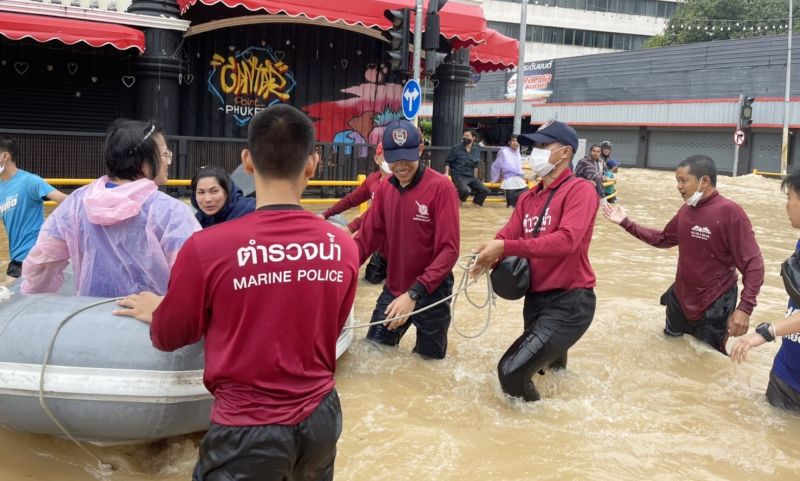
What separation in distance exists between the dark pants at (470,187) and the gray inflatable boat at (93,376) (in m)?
11.8

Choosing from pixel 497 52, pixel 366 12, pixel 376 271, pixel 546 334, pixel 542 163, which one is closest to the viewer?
pixel 546 334

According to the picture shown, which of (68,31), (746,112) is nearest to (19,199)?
(68,31)

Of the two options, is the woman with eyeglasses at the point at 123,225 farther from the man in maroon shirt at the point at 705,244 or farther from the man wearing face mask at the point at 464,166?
the man wearing face mask at the point at 464,166

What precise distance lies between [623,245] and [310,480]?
10276mm

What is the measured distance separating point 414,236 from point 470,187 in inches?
399

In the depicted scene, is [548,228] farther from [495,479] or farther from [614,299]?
[614,299]

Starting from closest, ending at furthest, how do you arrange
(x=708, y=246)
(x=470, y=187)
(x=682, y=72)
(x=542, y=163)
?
(x=542, y=163), (x=708, y=246), (x=470, y=187), (x=682, y=72)

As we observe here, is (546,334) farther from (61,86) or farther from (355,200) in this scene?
(61,86)

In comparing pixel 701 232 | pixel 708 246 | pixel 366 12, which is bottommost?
pixel 708 246

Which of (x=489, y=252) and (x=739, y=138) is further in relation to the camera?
(x=739, y=138)

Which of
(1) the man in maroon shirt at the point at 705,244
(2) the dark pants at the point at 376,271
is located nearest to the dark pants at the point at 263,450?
(1) the man in maroon shirt at the point at 705,244

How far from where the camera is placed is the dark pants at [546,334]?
440 cm

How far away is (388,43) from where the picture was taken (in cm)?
1565

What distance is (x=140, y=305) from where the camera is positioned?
3.05 meters
